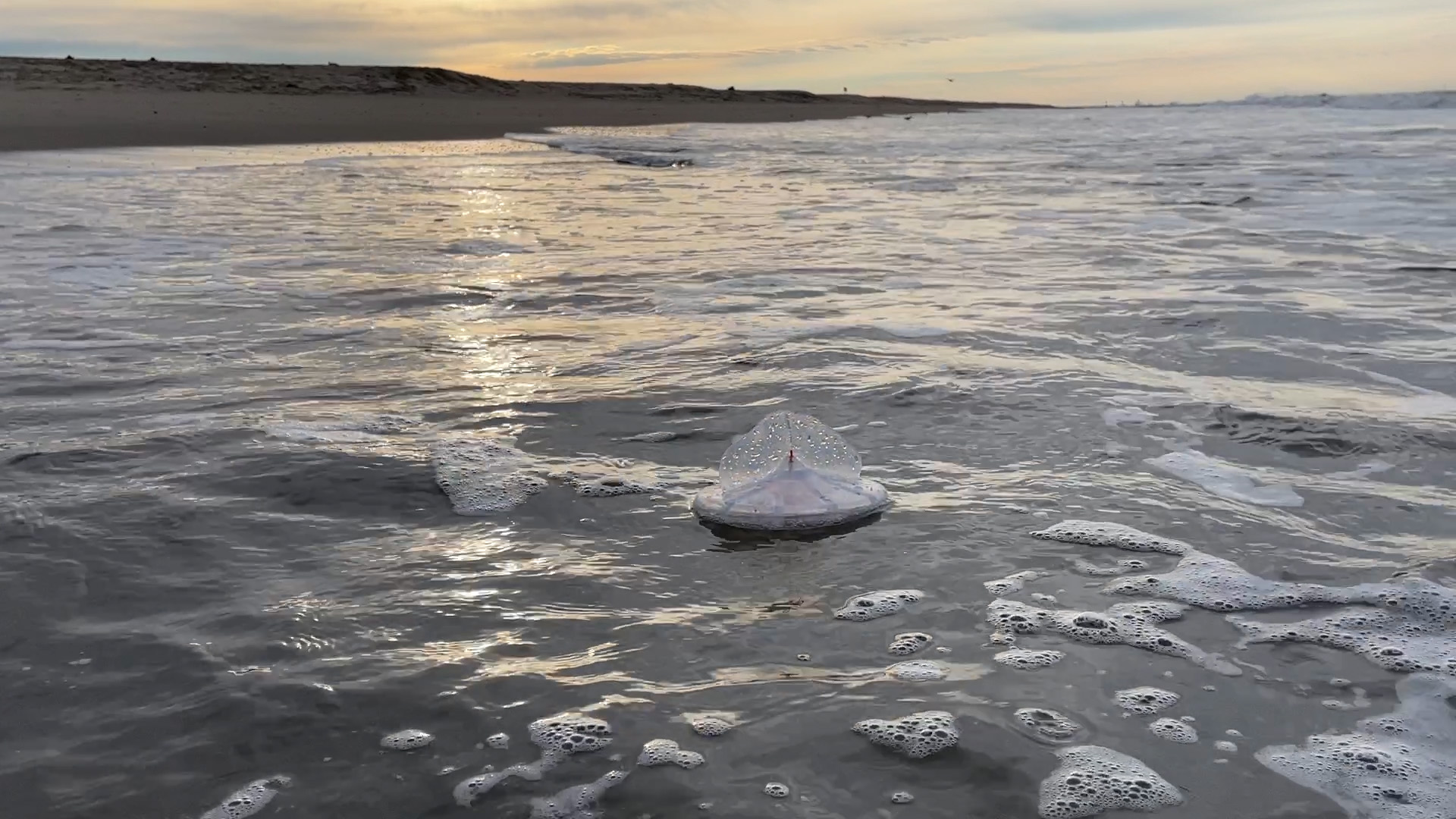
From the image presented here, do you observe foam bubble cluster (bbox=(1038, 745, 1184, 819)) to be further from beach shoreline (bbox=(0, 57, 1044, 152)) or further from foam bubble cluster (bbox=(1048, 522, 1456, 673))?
beach shoreline (bbox=(0, 57, 1044, 152))

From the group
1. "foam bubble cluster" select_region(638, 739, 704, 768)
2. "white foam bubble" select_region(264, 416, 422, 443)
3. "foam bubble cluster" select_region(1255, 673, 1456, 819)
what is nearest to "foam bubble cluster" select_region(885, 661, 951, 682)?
"foam bubble cluster" select_region(638, 739, 704, 768)

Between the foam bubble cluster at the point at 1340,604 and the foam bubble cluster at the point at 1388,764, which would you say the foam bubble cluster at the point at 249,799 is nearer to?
the foam bubble cluster at the point at 1340,604

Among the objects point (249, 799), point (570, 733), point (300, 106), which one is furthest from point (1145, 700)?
point (300, 106)

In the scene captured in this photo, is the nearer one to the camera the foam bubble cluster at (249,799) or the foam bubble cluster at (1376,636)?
the foam bubble cluster at (249,799)

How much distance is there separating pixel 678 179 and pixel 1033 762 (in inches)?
542

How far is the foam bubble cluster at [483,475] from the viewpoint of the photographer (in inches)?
132

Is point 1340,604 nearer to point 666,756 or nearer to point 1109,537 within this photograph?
point 1109,537

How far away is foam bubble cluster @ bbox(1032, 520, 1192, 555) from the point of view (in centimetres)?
298

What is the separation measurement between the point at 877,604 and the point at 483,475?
1.48 metres

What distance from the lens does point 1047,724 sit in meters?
2.18

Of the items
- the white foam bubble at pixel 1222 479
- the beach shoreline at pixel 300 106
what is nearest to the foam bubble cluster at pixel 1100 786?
the white foam bubble at pixel 1222 479

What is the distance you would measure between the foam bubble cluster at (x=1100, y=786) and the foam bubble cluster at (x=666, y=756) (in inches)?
25.2

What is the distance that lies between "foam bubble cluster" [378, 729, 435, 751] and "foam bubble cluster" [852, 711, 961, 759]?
847 mm

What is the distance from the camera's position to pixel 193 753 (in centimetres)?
204
